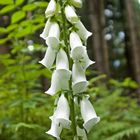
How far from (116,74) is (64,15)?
1407 centimetres

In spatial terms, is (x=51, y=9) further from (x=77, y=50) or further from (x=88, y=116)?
(x=88, y=116)

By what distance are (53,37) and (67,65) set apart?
142 millimetres

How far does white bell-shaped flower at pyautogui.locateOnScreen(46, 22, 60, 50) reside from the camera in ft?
6.16

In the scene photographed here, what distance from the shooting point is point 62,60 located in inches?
73.7

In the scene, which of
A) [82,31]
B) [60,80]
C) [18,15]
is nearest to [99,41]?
[18,15]

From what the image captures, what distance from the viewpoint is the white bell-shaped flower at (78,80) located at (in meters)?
1.87

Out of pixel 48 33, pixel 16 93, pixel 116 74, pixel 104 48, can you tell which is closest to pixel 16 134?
pixel 16 93

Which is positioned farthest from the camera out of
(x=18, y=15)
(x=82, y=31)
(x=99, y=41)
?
(x=99, y=41)

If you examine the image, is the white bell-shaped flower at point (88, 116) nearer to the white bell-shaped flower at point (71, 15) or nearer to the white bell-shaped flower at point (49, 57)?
the white bell-shaped flower at point (49, 57)

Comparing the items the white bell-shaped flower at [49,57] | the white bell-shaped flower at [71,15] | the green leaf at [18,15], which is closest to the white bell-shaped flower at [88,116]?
the white bell-shaped flower at [49,57]

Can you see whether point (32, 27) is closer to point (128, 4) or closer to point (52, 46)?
point (52, 46)

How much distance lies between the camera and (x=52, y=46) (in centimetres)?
191

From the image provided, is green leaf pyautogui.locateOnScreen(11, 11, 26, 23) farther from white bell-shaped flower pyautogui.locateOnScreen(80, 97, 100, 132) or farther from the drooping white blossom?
white bell-shaped flower pyautogui.locateOnScreen(80, 97, 100, 132)

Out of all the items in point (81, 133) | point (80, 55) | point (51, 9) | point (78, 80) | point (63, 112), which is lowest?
point (81, 133)
